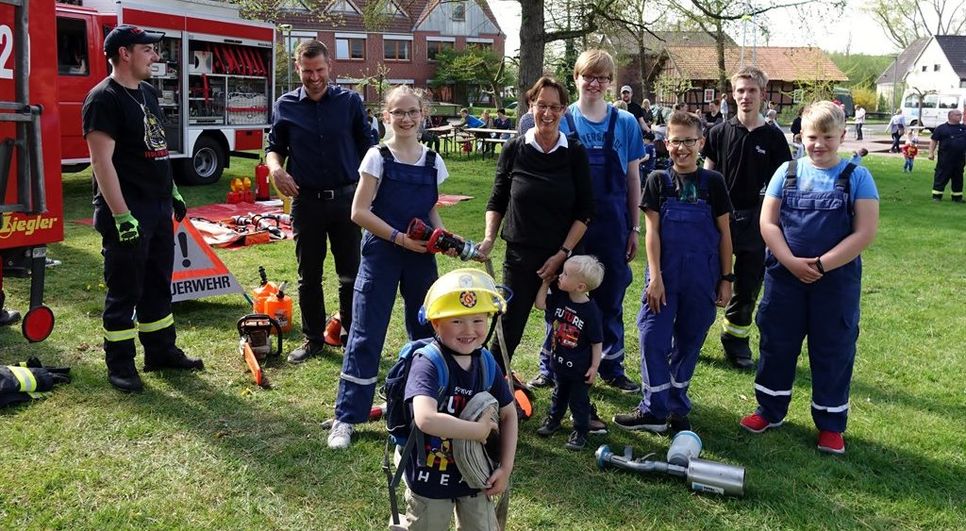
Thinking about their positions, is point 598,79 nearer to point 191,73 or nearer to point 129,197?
point 129,197

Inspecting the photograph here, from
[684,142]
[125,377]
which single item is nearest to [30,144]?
[125,377]

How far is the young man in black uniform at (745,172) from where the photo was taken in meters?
5.43

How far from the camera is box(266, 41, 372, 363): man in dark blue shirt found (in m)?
5.16

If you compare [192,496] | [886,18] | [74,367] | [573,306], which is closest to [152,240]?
[74,367]

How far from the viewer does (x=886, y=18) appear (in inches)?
2840

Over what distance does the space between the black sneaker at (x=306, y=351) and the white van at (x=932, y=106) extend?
42908 millimetres

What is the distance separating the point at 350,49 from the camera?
5562 cm

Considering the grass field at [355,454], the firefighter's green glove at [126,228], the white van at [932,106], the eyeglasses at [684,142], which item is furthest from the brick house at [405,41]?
the eyeglasses at [684,142]

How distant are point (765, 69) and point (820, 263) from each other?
60.9 m

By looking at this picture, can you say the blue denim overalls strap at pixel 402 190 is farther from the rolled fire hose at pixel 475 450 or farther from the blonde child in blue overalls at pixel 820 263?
the blonde child in blue overalls at pixel 820 263

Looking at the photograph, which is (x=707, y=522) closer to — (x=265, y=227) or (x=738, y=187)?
(x=738, y=187)

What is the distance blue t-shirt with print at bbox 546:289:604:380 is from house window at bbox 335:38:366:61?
53.9m

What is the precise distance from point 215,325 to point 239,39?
10.3m

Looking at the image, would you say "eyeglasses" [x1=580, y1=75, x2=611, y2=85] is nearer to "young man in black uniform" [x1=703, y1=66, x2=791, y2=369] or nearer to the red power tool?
"young man in black uniform" [x1=703, y1=66, x2=791, y2=369]
